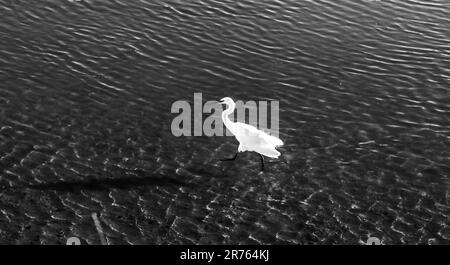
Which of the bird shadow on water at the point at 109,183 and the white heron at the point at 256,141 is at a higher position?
the white heron at the point at 256,141

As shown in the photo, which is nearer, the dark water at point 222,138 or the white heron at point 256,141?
the dark water at point 222,138

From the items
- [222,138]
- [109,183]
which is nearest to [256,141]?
[222,138]

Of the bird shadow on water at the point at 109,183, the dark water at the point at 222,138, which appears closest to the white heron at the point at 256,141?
the dark water at the point at 222,138

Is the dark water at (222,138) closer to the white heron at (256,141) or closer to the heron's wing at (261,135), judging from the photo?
the white heron at (256,141)

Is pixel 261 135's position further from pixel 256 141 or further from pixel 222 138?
pixel 222 138

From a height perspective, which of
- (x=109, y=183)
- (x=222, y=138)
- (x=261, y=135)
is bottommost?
(x=109, y=183)

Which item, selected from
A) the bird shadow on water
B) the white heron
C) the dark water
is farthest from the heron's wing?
the bird shadow on water
